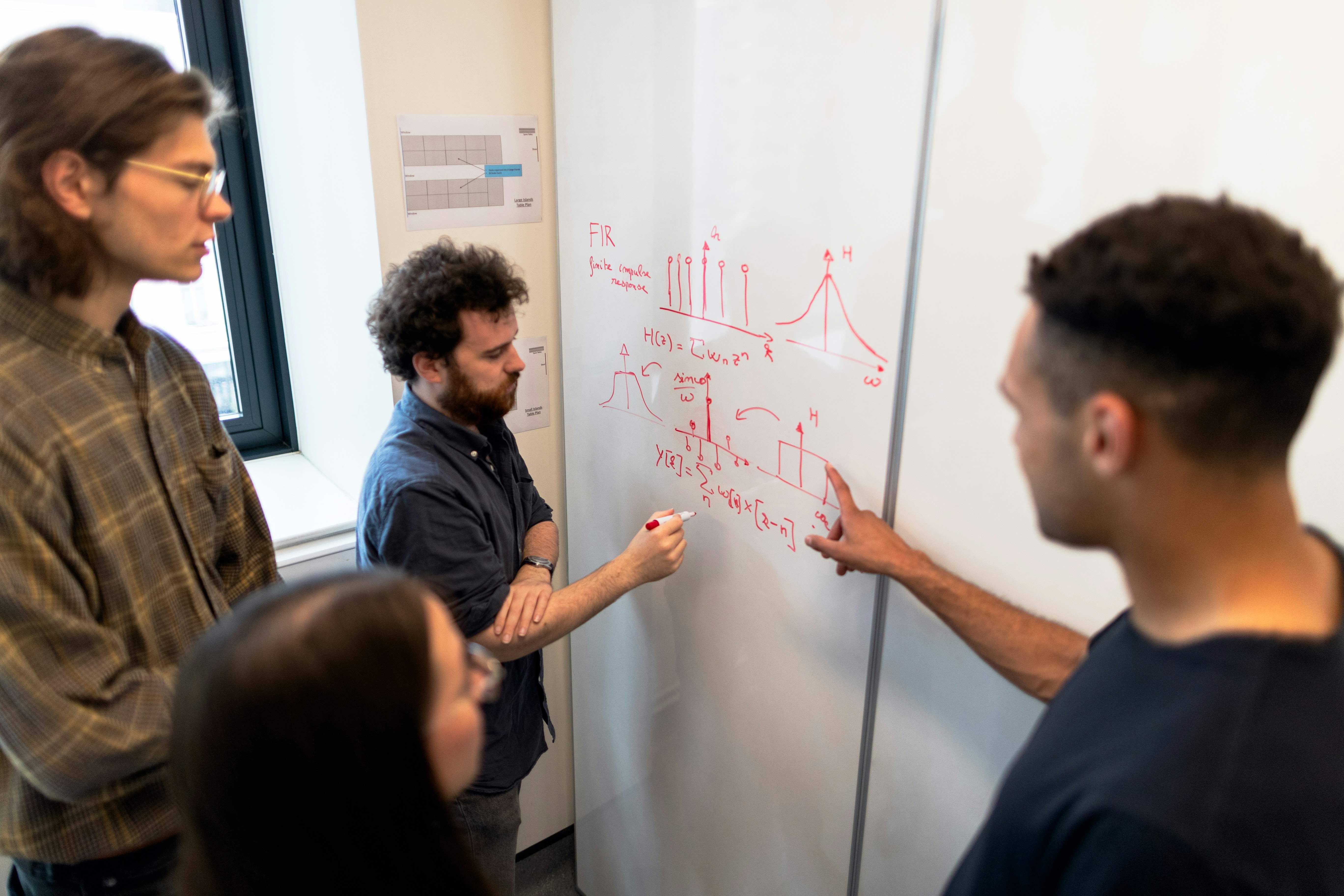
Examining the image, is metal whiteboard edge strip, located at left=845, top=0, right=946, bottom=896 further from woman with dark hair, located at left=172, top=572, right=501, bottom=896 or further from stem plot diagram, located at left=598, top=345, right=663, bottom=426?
woman with dark hair, located at left=172, top=572, right=501, bottom=896

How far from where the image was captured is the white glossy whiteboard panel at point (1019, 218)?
0.77 metres

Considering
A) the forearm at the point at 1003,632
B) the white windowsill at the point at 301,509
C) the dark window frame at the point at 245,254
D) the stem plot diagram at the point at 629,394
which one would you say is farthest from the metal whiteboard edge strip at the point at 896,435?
the dark window frame at the point at 245,254

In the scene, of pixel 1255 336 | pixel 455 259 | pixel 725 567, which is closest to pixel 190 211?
pixel 455 259

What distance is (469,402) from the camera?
55.6 inches

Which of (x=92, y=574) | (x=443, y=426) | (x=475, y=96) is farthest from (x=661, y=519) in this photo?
(x=475, y=96)

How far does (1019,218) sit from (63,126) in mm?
1062

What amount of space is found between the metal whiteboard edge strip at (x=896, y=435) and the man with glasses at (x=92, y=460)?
878 millimetres

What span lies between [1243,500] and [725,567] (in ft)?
3.22

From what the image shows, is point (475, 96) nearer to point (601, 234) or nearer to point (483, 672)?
point (601, 234)

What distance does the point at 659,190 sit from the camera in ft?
4.72

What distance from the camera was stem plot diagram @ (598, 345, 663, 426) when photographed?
5.24 ft

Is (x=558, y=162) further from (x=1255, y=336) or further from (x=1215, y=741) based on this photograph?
(x=1215, y=741)

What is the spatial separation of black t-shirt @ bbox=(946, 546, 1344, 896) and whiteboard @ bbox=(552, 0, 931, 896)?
61 cm

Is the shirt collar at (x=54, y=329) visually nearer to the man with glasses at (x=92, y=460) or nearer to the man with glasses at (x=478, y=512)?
the man with glasses at (x=92, y=460)
